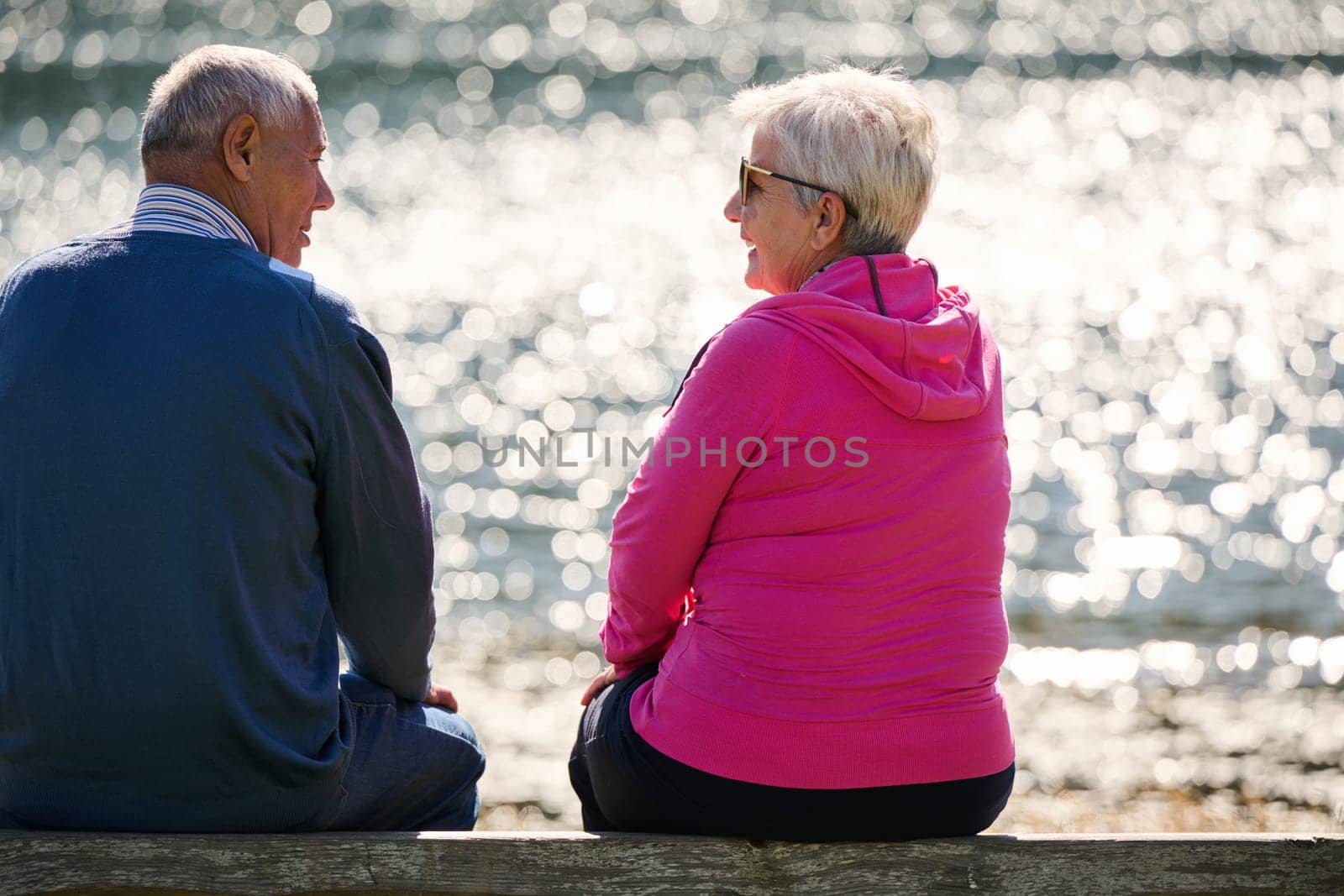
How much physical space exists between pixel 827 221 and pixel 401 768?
3.74ft

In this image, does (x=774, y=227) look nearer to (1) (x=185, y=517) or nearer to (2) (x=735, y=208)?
(2) (x=735, y=208)

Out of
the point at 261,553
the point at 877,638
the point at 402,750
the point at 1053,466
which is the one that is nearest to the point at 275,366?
the point at 261,553

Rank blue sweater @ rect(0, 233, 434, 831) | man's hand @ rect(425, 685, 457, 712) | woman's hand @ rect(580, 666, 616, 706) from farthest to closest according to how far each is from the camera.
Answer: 1. man's hand @ rect(425, 685, 457, 712)
2. woman's hand @ rect(580, 666, 616, 706)
3. blue sweater @ rect(0, 233, 434, 831)

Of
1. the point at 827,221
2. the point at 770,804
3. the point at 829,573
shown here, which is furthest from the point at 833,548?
the point at 827,221

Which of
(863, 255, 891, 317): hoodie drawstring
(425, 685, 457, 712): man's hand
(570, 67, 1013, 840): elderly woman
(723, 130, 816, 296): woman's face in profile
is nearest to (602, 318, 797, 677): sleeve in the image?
(570, 67, 1013, 840): elderly woman

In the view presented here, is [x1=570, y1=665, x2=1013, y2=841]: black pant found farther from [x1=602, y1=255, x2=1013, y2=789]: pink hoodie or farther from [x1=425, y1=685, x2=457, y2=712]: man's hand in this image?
[x1=425, y1=685, x2=457, y2=712]: man's hand

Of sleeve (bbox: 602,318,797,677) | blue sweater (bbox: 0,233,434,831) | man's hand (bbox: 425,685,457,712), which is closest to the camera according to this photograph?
blue sweater (bbox: 0,233,434,831)

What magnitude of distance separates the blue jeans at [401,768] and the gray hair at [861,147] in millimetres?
1074

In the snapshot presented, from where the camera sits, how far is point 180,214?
225 cm

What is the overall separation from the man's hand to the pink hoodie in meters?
0.55

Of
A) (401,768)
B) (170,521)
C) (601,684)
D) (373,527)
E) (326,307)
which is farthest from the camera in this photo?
(601,684)

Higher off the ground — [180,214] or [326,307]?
[180,214]

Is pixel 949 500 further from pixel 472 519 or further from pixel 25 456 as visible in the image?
pixel 472 519

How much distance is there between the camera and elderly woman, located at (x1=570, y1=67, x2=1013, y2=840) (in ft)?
7.12
